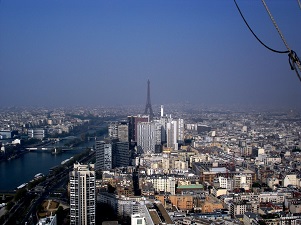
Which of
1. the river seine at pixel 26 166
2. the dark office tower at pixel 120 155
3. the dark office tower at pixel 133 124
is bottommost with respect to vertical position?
the river seine at pixel 26 166

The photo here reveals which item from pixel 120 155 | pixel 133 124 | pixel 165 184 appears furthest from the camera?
pixel 133 124

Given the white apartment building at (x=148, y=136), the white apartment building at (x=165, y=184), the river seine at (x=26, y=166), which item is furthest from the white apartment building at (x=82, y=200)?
the white apartment building at (x=148, y=136)

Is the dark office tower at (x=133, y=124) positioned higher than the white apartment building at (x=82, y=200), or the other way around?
the dark office tower at (x=133, y=124)

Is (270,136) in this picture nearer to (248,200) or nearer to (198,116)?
(198,116)

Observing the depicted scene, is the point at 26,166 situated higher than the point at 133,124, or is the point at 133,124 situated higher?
the point at 133,124

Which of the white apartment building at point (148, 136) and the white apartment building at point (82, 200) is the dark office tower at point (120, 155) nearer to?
the white apartment building at point (148, 136)

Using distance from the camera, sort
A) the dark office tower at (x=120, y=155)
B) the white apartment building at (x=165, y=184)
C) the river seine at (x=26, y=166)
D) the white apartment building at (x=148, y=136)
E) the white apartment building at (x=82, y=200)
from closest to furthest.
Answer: the white apartment building at (x=82, y=200)
the white apartment building at (x=165, y=184)
the river seine at (x=26, y=166)
the dark office tower at (x=120, y=155)
the white apartment building at (x=148, y=136)

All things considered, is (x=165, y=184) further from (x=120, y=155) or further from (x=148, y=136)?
(x=148, y=136)

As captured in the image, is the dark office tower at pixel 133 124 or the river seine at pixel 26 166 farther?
the dark office tower at pixel 133 124

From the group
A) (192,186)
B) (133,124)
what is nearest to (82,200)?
(192,186)

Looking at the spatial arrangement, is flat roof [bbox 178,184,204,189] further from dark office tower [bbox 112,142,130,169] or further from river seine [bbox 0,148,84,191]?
river seine [bbox 0,148,84,191]

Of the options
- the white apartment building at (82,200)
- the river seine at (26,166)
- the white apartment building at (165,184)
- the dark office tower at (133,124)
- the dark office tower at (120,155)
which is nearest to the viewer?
the white apartment building at (82,200)
